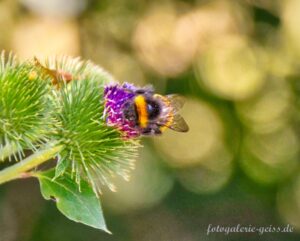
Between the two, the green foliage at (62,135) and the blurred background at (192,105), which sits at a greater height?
the green foliage at (62,135)

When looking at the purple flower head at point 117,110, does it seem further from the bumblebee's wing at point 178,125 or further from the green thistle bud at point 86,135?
the bumblebee's wing at point 178,125

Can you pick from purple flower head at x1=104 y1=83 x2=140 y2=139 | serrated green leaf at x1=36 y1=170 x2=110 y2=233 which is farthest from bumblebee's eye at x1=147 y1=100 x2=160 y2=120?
serrated green leaf at x1=36 y1=170 x2=110 y2=233

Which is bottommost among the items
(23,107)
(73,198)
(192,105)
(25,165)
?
(192,105)

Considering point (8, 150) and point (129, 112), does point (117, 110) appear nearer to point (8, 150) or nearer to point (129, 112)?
point (129, 112)

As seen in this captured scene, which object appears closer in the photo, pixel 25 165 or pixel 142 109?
pixel 25 165

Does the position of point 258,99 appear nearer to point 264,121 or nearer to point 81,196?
point 264,121

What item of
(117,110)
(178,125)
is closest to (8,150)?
(117,110)

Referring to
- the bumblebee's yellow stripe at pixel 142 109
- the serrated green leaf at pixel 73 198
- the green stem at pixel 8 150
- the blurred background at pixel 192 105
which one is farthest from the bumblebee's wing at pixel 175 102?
the blurred background at pixel 192 105
